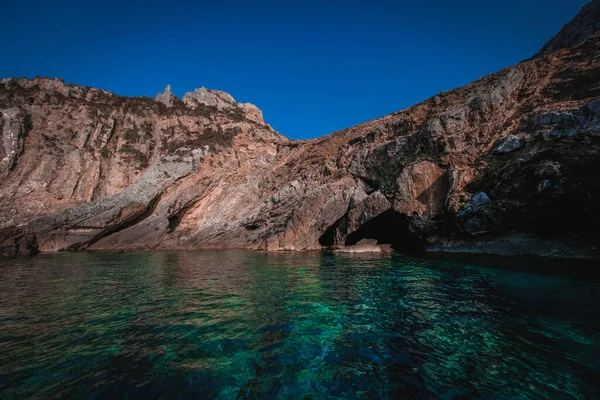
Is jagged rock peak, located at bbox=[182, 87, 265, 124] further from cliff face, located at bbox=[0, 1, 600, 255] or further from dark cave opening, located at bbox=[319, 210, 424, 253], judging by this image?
dark cave opening, located at bbox=[319, 210, 424, 253]

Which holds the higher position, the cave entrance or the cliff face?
the cliff face

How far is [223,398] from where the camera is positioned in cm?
495

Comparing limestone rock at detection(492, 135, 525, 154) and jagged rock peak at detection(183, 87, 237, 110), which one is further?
jagged rock peak at detection(183, 87, 237, 110)

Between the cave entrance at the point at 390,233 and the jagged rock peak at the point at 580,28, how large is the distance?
4831 centimetres

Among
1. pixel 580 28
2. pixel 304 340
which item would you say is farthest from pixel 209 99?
pixel 580 28

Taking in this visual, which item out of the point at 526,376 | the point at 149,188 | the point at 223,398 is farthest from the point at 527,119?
the point at 149,188

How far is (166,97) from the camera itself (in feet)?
206

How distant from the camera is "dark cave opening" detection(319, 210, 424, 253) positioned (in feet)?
103

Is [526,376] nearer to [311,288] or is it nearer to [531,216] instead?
[311,288]

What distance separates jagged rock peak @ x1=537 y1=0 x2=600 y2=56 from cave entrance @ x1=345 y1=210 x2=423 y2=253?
48308 mm

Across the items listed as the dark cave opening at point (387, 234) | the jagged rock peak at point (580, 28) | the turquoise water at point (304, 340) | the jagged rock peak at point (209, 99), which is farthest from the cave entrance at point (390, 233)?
the jagged rock peak at point (209, 99)

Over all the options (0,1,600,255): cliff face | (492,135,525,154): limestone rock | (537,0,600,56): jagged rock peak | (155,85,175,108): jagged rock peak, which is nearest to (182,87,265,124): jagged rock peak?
(0,1,600,255): cliff face

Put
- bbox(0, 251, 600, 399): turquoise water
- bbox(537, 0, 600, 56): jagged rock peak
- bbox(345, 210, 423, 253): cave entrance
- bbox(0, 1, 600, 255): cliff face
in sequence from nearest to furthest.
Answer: bbox(0, 251, 600, 399): turquoise water, bbox(0, 1, 600, 255): cliff face, bbox(345, 210, 423, 253): cave entrance, bbox(537, 0, 600, 56): jagged rock peak

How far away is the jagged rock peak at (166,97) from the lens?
62.3 meters
